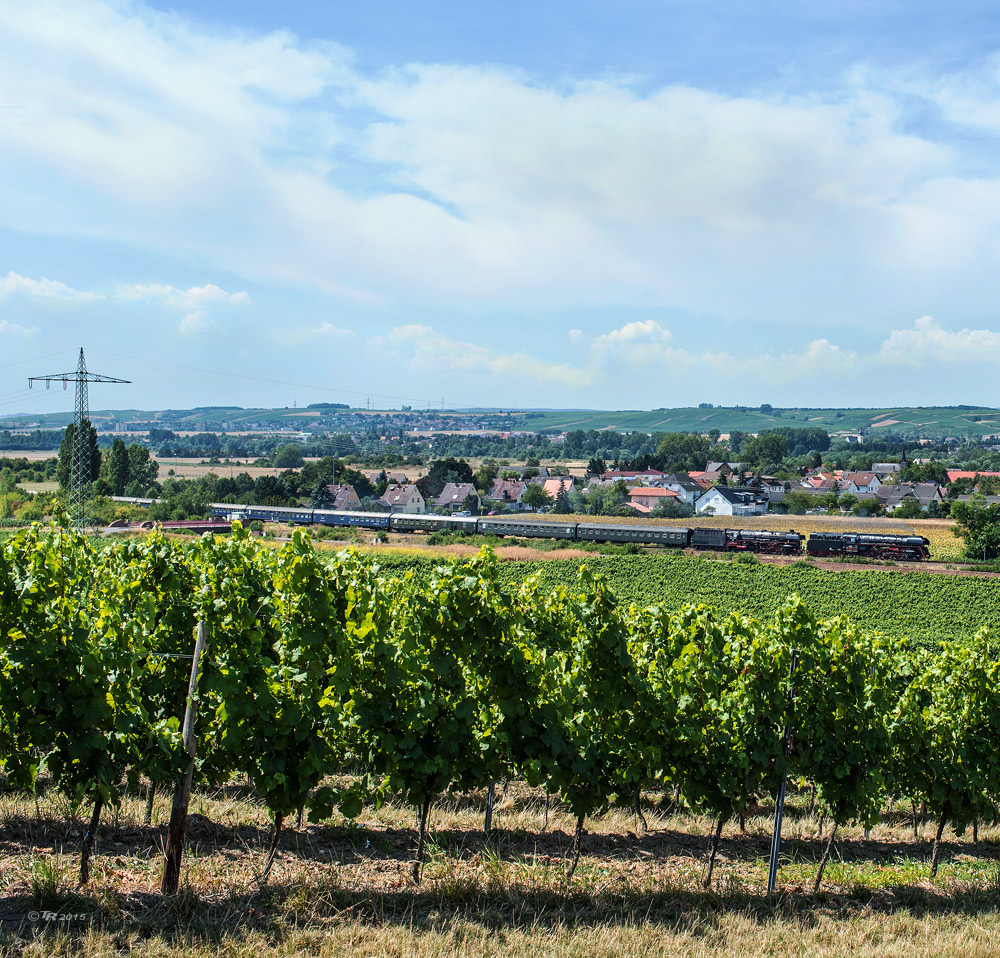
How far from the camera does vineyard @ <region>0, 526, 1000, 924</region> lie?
24.4 feet

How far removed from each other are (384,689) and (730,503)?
311 feet

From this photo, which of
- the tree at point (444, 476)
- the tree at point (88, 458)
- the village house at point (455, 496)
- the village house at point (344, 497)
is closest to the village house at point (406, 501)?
the village house at point (455, 496)

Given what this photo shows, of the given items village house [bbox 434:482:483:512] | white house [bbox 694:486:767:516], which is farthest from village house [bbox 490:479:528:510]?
white house [bbox 694:486:767:516]

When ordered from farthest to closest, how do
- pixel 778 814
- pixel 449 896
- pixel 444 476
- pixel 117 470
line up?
pixel 444 476, pixel 117 470, pixel 778 814, pixel 449 896

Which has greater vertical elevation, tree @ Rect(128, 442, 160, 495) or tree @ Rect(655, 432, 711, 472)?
tree @ Rect(655, 432, 711, 472)

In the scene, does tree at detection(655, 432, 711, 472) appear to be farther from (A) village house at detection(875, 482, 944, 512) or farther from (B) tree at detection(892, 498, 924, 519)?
(B) tree at detection(892, 498, 924, 519)

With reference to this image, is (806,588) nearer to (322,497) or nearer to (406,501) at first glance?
(406,501)

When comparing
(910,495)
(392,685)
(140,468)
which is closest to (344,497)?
(140,468)

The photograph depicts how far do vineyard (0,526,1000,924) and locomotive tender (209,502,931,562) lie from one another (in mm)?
50289

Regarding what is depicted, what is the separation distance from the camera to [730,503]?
98.1 m

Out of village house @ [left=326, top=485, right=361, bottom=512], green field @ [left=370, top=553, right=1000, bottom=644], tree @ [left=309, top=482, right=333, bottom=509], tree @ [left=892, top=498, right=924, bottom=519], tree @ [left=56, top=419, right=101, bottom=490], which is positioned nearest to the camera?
green field @ [left=370, top=553, right=1000, bottom=644]

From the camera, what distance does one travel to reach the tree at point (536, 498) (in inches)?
3986

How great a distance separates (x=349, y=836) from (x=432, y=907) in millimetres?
2457

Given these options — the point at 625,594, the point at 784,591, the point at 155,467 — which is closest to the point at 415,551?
the point at 625,594
